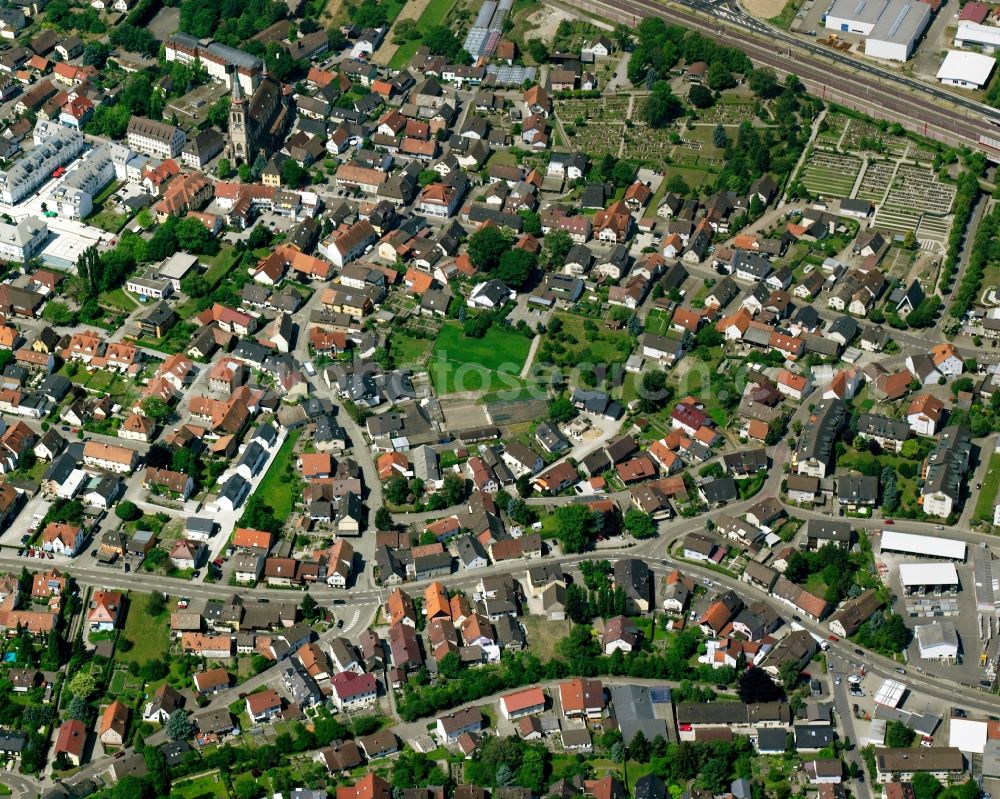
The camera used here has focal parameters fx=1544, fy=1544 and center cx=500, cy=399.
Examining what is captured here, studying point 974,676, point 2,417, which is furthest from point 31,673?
point 974,676

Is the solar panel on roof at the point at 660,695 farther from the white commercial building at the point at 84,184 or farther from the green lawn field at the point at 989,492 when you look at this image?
the white commercial building at the point at 84,184

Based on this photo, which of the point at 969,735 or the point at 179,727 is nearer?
the point at 179,727

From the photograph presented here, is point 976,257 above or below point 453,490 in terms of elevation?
above

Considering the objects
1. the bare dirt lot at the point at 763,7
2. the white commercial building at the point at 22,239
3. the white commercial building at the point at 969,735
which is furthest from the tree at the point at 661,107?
the white commercial building at the point at 969,735

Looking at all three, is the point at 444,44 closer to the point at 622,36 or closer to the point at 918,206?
the point at 622,36

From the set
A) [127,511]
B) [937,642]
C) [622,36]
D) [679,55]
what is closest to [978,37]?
[679,55]

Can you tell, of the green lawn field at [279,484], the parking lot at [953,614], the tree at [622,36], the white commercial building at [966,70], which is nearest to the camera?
the parking lot at [953,614]

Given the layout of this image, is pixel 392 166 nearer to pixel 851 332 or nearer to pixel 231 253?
pixel 231 253
